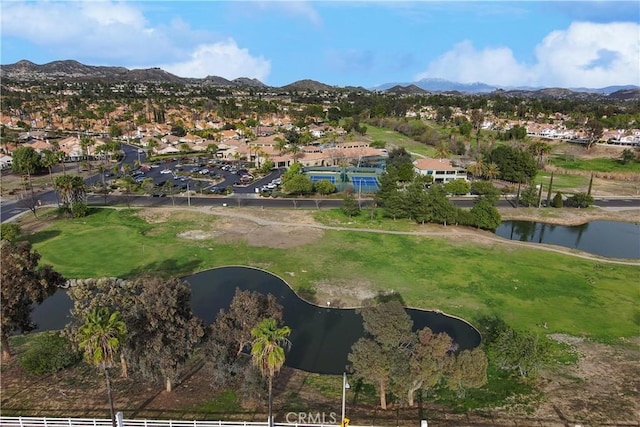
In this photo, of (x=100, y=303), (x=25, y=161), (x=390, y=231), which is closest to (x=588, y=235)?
(x=390, y=231)

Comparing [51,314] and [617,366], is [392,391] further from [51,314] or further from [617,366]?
[51,314]

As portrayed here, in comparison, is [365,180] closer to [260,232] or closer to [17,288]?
[260,232]

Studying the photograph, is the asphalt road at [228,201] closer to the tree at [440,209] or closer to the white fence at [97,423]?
the tree at [440,209]

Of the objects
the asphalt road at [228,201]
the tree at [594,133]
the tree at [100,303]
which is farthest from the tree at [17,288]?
the tree at [594,133]

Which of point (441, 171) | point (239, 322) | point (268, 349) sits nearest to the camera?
point (268, 349)

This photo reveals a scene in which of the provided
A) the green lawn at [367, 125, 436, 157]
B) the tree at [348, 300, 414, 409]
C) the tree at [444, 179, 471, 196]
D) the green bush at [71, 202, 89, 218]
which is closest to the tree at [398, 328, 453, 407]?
the tree at [348, 300, 414, 409]
